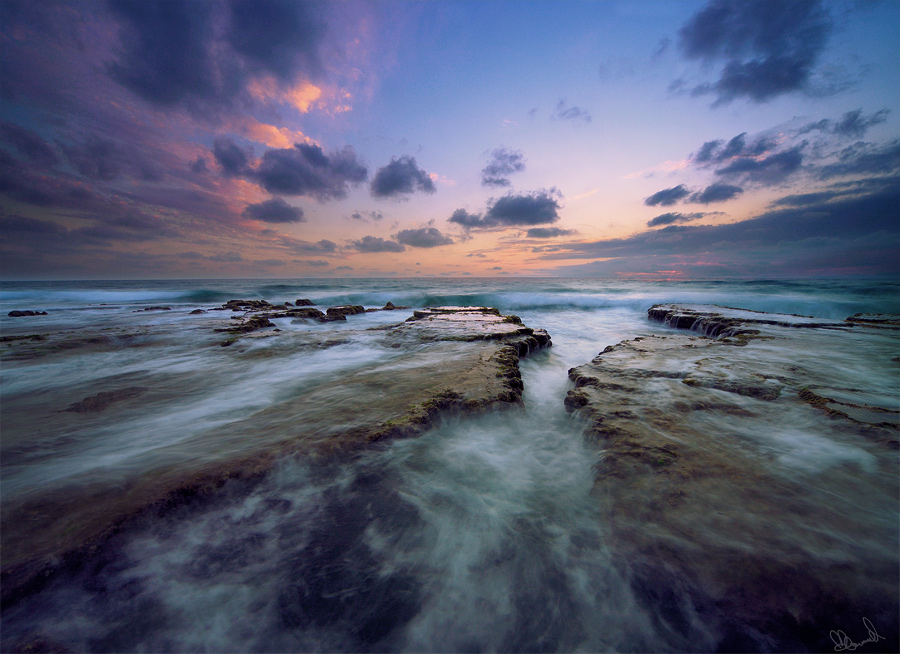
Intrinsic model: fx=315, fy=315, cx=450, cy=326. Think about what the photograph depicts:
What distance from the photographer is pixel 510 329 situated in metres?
8.32

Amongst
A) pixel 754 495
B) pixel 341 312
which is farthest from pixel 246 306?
pixel 754 495

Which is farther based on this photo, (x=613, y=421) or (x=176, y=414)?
(x=176, y=414)

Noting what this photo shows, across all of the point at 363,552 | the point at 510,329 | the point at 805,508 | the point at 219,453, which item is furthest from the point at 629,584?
the point at 510,329

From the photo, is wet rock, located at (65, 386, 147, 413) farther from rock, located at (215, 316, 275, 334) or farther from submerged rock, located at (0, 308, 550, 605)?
rock, located at (215, 316, 275, 334)

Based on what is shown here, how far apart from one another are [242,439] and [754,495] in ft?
14.9

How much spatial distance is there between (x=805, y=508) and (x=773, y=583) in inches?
34.0

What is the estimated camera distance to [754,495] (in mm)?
2254

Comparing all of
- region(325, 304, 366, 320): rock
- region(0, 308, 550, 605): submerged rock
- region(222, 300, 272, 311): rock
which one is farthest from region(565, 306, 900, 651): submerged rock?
region(222, 300, 272, 311): rock

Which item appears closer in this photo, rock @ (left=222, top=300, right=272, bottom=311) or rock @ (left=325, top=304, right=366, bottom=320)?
rock @ (left=325, top=304, right=366, bottom=320)

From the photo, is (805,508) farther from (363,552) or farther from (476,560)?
(363,552)

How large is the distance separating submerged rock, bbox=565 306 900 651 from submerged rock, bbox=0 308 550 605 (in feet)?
5.67

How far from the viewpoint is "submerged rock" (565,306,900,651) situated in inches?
61.9

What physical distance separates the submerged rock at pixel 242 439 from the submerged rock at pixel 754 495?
173cm

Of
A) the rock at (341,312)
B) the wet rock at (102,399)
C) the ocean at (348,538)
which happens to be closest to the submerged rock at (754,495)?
the ocean at (348,538)
